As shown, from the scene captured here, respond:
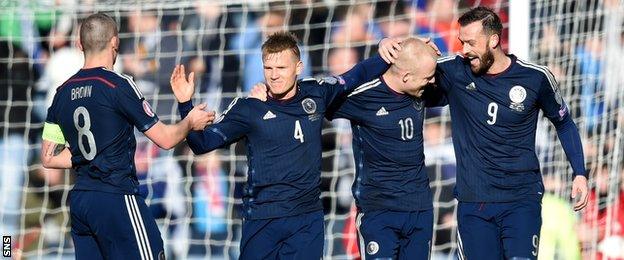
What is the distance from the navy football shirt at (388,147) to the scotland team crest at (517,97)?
0.51 m

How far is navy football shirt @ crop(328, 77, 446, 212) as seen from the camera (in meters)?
7.10

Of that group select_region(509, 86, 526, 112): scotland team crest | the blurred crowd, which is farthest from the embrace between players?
the blurred crowd

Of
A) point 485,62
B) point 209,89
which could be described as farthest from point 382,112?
point 209,89

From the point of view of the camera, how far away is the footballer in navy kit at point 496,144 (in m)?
7.06

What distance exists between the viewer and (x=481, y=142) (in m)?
7.11

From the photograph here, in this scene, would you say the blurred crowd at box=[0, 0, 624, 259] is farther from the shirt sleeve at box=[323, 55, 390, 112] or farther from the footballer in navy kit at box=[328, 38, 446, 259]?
the shirt sleeve at box=[323, 55, 390, 112]

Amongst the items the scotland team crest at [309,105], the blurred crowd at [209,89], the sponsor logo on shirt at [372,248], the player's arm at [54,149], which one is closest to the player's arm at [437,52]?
the scotland team crest at [309,105]

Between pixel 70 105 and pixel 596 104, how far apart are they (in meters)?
4.17

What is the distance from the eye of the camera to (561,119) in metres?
7.25

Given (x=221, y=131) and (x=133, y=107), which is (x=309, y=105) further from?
(x=133, y=107)

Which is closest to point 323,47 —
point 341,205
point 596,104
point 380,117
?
point 341,205

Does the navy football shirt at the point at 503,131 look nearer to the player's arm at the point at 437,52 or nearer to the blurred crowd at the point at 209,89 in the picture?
the player's arm at the point at 437,52

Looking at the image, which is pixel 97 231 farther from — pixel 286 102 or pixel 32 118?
pixel 32 118

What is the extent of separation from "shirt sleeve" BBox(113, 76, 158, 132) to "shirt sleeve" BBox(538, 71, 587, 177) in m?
2.21
